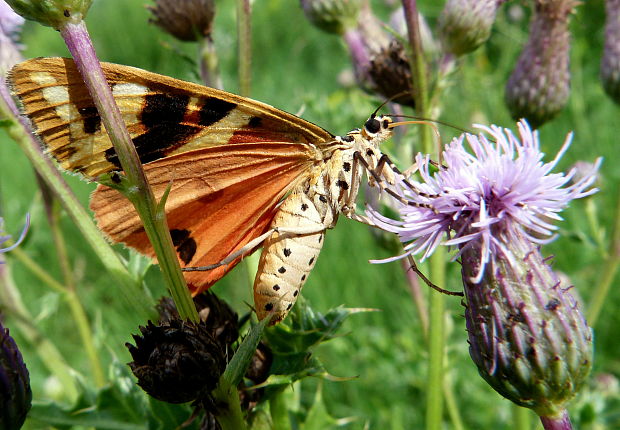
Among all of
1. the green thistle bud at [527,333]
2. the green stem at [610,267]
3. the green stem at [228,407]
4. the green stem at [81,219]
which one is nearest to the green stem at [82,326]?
the green stem at [81,219]

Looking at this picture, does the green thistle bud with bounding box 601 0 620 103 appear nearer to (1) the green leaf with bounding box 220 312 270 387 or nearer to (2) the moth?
(2) the moth

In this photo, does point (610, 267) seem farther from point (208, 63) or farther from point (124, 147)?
Answer: point (124, 147)

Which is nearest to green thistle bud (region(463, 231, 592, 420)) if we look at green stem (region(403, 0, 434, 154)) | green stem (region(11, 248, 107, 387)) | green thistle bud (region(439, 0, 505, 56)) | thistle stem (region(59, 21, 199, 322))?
thistle stem (region(59, 21, 199, 322))

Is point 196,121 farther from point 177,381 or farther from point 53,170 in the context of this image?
point 177,381

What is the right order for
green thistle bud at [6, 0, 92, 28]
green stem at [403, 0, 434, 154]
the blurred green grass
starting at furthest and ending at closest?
the blurred green grass < green stem at [403, 0, 434, 154] < green thistle bud at [6, 0, 92, 28]

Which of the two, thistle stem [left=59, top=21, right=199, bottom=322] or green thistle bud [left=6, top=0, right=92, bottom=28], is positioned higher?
green thistle bud [left=6, top=0, right=92, bottom=28]

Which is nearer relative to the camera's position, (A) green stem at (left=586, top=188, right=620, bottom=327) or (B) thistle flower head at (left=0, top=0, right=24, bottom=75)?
(B) thistle flower head at (left=0, top=0, right=24, bottom=75)

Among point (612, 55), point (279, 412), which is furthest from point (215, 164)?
point (612, 55)
